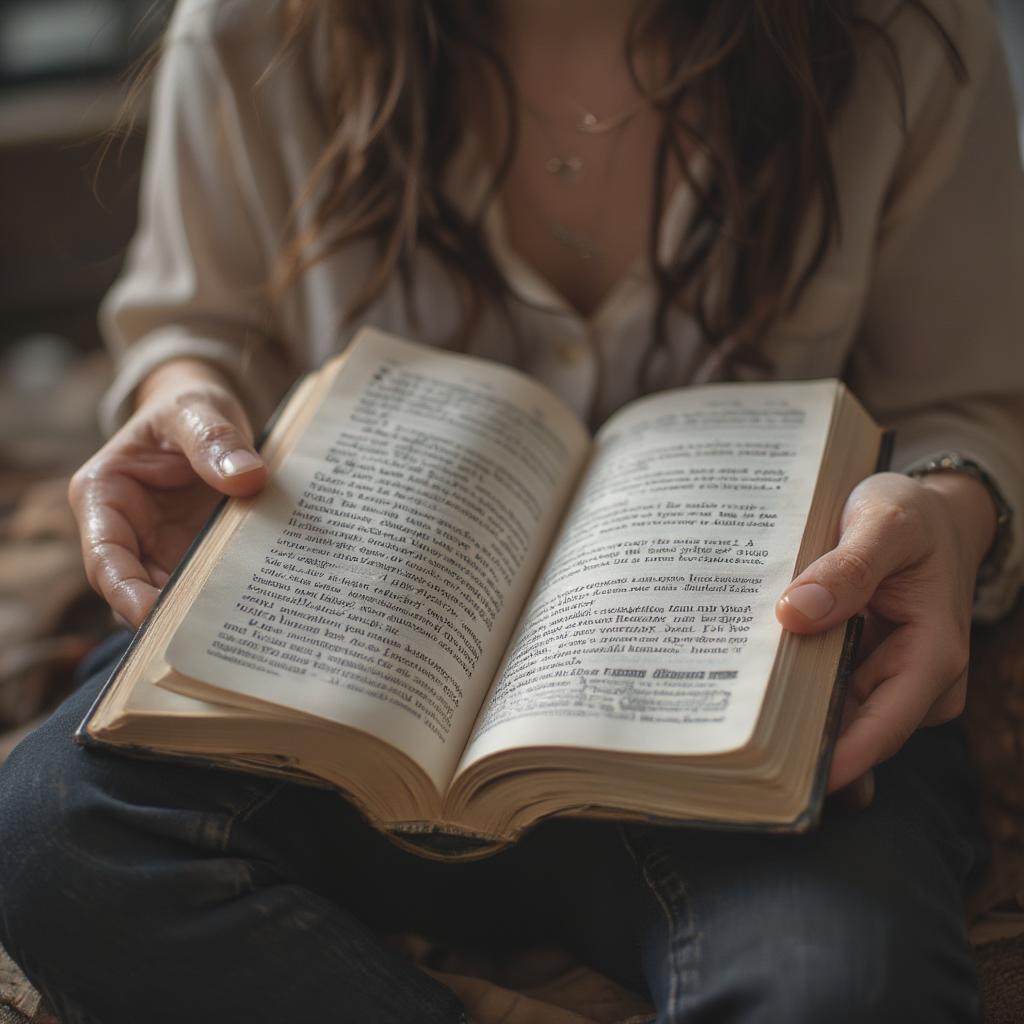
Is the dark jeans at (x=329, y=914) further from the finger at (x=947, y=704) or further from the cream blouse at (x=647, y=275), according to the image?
the cream blouse at (x=647, y=275)

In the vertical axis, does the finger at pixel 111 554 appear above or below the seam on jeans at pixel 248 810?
above

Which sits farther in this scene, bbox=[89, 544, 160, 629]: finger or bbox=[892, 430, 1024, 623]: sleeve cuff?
bbox=[892, 430, 1024, 623]: sleeve cuff

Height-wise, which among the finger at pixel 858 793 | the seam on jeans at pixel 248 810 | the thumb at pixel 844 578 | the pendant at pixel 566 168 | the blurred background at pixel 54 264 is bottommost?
the blurred background at pixel 54 264

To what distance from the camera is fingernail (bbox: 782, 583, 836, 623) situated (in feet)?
1.75

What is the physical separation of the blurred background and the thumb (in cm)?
66

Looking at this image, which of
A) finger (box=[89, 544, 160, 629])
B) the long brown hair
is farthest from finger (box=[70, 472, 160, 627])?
the long brown hair

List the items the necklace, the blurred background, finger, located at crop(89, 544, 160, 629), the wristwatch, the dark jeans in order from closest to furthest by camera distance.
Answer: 1. the dark jeans
2. finger, located at crop(89, 544, 160, 629)
3. the wristwatch
4. the necklace
5. the blurred background

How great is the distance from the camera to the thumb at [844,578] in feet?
1.75

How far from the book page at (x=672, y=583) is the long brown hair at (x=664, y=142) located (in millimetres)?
151

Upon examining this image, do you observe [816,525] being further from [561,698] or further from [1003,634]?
[1003,634]

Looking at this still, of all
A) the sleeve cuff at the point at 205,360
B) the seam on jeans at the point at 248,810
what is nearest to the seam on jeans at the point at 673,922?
the seam on jeans at the point at 248,810

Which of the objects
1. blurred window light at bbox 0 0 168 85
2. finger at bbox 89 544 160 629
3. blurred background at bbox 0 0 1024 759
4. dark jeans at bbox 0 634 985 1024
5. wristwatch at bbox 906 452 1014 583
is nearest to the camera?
dark jeans at bbox 0 634 985 1024

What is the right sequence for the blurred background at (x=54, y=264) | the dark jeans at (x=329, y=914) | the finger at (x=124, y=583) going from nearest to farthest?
1. the dark jeans at (x=329, y=914)
2. the finger at (x=124, y=583)
3. the blurred background at (x=54, y=264)

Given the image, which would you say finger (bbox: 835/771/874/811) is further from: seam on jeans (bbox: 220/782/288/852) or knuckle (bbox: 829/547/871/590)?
seam on jeans (bbox: 220/782/288/852)
